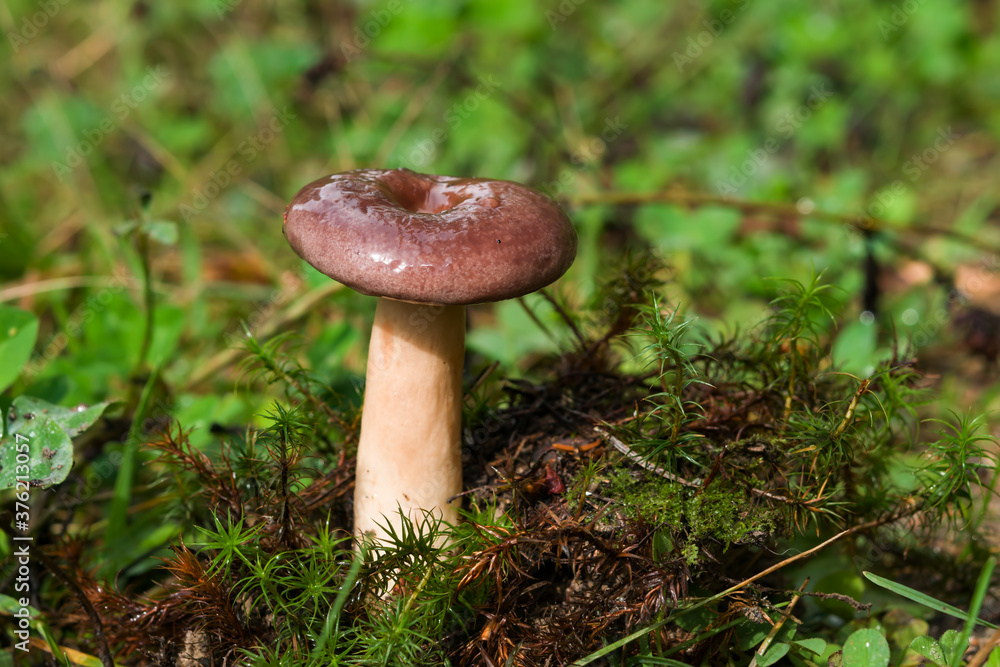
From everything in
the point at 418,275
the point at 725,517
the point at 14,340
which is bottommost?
the point at 725,517

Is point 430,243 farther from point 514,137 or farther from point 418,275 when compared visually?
point 514,137

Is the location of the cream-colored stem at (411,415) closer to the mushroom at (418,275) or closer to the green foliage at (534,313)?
the mushroom at (418,275)

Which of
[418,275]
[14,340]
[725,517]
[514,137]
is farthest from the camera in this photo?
[514,137]

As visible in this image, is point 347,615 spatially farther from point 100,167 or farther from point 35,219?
point 100,167

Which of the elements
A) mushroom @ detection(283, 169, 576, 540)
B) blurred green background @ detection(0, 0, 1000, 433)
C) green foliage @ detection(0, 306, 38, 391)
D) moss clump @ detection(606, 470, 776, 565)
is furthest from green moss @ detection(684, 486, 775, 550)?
green foliage @ detection(0, 306, 38, 391)

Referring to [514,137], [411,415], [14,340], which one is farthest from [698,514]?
[514,137]

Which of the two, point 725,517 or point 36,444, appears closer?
point 725,517

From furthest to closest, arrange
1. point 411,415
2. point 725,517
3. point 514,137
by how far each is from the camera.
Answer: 1. point 514,137
2. point 411,415
3. point 725,517
